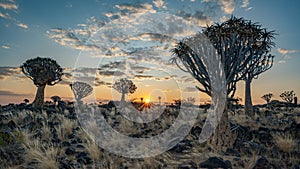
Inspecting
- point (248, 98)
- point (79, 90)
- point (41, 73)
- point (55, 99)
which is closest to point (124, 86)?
point (79, 90)

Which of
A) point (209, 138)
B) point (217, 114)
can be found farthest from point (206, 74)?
point (209, 138)

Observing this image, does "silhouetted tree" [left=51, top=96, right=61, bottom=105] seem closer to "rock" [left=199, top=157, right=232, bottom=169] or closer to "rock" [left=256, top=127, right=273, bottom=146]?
"rock" [left=256, top=127, right=273, bottom=146]

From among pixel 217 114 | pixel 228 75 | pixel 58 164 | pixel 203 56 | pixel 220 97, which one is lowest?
pixel 58 164

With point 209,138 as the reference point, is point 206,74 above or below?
above

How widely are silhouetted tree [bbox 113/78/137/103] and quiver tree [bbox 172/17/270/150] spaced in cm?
2272

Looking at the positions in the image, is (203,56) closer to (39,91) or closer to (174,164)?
(174,164)

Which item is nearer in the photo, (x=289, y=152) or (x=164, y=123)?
(x=289, y=152)

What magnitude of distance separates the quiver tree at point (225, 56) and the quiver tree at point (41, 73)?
16626 mm

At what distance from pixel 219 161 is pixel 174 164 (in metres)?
1.05

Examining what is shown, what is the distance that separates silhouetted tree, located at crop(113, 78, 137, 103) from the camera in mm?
30064

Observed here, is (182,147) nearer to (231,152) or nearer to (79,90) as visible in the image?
(231,152)

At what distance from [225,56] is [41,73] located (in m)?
18.0

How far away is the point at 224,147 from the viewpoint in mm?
6820

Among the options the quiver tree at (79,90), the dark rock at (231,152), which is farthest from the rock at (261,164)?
the quiver tree at (79,90)
